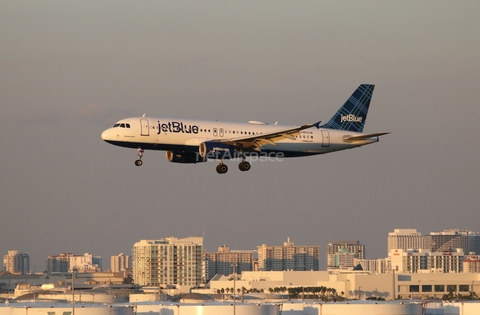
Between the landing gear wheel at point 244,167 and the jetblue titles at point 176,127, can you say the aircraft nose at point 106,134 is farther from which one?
the landing gear wheel at point 244,167

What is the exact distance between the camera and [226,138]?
93.2 m

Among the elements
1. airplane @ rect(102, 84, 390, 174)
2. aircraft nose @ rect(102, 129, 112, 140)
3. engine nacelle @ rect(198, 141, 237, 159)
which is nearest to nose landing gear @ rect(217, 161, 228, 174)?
airplane @ rect(102, 84, 390, 174)

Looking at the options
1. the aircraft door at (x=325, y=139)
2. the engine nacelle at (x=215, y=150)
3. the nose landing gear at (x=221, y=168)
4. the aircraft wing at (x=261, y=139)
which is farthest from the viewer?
the aircraft door at (x=325, y=139)

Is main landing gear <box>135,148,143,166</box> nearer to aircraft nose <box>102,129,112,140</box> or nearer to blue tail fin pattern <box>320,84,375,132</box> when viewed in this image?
aircraft nose <box>102,129,112,140</box>

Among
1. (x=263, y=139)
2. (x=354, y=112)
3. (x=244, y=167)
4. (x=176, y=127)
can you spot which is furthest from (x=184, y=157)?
(x=354, y=112)

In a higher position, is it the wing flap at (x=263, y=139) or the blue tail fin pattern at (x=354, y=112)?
the blue tail fin pattern at (x=354, y=112)

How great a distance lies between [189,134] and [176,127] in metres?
1.40

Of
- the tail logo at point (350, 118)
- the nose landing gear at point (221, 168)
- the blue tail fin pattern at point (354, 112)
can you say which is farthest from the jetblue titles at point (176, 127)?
the tail logo at point (350, 118)

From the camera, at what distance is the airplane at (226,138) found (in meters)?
88.9

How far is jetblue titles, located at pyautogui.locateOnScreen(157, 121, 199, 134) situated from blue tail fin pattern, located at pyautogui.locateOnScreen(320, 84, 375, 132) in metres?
17.1

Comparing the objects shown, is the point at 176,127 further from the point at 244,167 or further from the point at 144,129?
the point at 244,167

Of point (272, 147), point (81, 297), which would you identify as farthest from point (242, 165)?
point (81, 297)

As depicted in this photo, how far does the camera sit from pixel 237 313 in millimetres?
81500

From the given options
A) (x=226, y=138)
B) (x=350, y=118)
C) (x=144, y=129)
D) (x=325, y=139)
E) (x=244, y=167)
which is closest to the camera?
(x=144, y=129)
